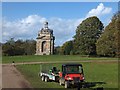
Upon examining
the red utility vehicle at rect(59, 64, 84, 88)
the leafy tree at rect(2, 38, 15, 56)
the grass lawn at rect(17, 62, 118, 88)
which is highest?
the leafy tree at rect(2, 38, 15, 56)

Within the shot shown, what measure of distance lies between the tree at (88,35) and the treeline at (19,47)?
1330 inches

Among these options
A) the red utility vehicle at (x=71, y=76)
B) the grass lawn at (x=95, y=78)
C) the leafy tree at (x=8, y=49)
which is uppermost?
the leafy tree at (x=8, y=49)

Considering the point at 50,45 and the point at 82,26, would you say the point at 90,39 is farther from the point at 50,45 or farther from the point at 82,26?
the point at 50,45

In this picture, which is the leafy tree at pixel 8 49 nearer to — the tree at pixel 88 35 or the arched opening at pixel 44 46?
the arched opening at pixel 44 46

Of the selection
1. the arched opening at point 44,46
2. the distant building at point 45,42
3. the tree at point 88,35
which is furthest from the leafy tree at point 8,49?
the tree at point 88,35

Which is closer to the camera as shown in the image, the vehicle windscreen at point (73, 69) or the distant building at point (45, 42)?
the vehicle windscreen at point (73, 69)

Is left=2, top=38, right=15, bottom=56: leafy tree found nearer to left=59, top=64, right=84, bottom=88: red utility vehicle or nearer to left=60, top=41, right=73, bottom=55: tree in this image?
left=60, top=41, right=73, bottom=55: tree

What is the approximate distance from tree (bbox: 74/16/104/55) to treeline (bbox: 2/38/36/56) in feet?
111

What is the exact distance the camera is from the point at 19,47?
467 feet

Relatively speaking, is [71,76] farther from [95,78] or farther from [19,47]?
[19,47]

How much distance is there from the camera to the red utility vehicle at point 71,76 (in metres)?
23.5

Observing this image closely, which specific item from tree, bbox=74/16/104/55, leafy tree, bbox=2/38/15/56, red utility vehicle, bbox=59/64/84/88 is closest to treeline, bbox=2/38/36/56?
leafy tree, bbox=2/38/15/56

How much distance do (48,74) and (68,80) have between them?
565 centimetres

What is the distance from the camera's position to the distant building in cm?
12431
